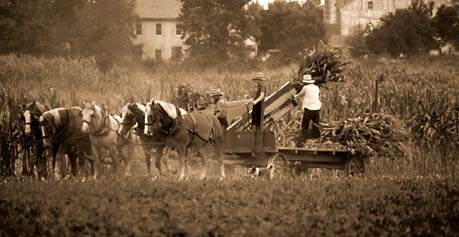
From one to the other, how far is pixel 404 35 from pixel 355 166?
4216cm

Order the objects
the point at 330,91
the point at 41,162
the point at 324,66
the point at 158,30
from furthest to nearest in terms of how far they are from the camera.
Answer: the point at 158,30, the point at 330,91, the point at 324,66, the point at 41,162

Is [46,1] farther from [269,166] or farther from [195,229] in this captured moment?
[195,229]

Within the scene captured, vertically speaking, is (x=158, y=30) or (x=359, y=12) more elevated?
(x=359, y=12)

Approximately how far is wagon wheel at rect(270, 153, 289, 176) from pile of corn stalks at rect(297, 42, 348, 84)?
2.37 metres

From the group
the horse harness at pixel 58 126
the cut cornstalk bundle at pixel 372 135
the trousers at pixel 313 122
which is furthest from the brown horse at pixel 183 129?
the cut cornstalk bundle at pixel 372 135

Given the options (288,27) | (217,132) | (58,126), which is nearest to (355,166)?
(217,132)

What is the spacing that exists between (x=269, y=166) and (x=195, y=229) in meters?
7.40

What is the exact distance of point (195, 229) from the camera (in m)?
10.8

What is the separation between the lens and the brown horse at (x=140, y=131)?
682 inches

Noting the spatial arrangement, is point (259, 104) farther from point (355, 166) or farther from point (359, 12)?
point (359, 12)

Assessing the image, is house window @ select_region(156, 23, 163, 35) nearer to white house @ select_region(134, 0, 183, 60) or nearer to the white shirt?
white house @ select_region(134, 0, 183, 60)

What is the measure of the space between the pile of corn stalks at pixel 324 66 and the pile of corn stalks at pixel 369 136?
2452 mm

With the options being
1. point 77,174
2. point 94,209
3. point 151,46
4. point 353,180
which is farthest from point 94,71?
point 151,46

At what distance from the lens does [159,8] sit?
79.0m
